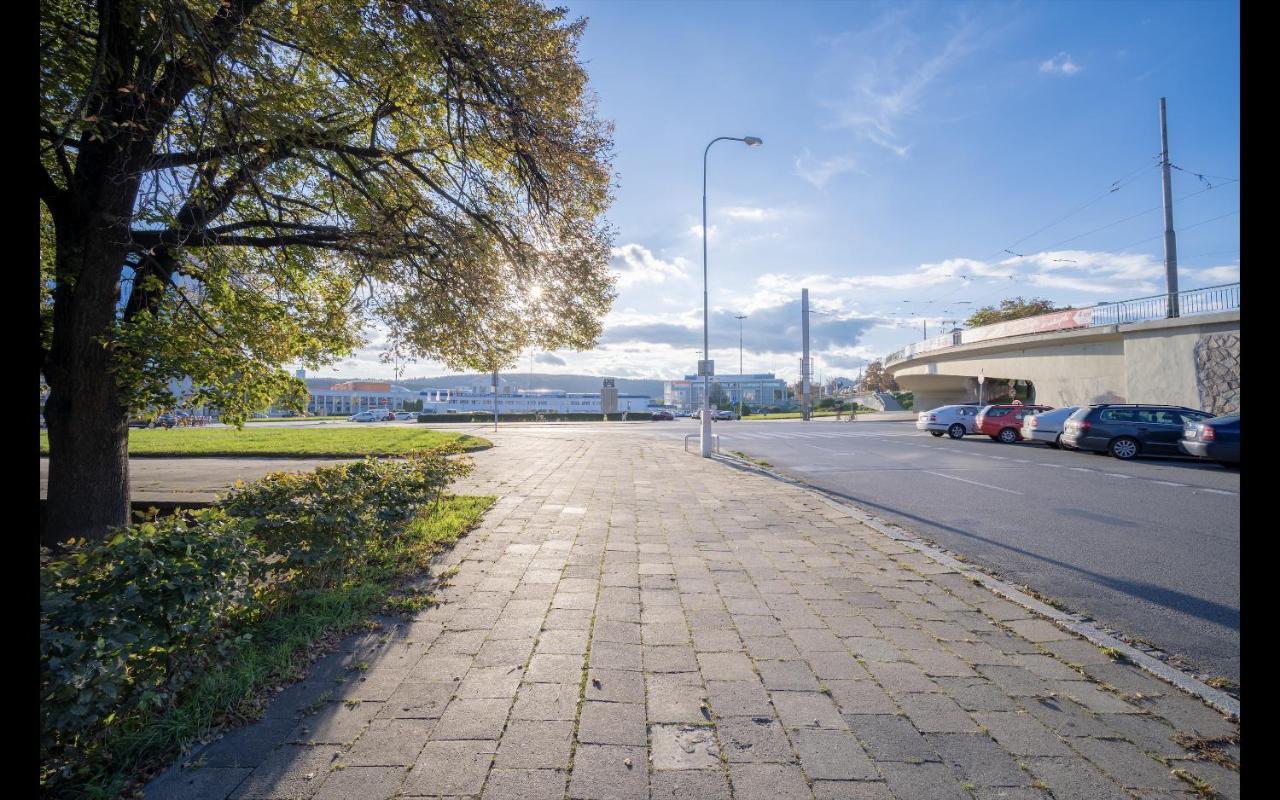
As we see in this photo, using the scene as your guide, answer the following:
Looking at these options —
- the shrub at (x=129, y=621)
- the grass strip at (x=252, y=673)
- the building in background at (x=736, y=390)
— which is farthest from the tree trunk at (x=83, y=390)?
the building in background at (x=736, y=390)

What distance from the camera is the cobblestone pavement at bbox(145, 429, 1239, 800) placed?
2537 mm

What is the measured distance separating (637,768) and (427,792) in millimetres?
896

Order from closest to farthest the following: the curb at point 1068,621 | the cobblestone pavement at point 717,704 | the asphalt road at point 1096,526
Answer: the cobblestone pavement at point 717,704 → the curb at point 1068,621 → the asphalt road at point 1096,526

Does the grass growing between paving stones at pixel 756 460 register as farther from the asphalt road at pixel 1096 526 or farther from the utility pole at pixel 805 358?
the utility pole at pixel 805 358

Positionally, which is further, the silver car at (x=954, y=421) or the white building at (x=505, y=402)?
the white building at (x=505, y=402)

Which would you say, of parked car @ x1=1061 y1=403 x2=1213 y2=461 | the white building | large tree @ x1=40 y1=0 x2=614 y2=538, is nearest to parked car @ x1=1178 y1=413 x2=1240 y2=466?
parked car @ x1=1061 y1=403 x2=1213 y2=461

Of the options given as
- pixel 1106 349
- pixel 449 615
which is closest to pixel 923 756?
pixel 449 615

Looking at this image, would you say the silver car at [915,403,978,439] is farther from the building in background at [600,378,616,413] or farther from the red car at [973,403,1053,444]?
the building in background at [600,378,616,413]

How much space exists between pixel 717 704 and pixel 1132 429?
61.2 feet

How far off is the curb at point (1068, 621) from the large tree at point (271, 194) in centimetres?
544

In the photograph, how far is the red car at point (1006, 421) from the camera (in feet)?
74.5
